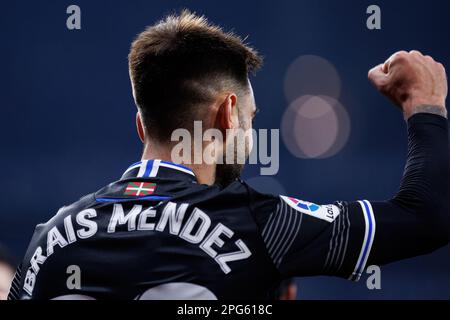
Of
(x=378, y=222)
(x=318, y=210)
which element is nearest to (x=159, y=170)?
(x=318, y=210)

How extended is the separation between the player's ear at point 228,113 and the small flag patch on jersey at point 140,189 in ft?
0.95

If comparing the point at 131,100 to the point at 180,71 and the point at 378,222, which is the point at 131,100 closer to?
the point at 180,71

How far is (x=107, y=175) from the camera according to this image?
7.35 metres

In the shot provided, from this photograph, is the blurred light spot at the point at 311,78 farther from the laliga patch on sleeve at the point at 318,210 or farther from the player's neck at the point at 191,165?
the laliga patch on sleeve at the point at 318,210

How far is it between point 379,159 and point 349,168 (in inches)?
15.9

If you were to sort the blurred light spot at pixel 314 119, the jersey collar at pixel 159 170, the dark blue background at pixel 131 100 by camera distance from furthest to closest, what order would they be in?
the blurred light spot at pixel 314 119 → the dark blue background at pixel 131 100 → the jersey collar at pixel 159 170

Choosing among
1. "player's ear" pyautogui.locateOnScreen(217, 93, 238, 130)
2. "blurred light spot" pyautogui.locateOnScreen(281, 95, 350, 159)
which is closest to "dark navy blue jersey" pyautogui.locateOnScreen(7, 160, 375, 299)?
"player's ear" pyautogui.locateOnScreen(217, 93, 238, 130)

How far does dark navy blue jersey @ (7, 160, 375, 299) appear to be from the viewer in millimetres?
1521

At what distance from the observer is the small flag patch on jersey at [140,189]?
1.68 meters

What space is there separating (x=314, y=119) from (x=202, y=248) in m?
6.36

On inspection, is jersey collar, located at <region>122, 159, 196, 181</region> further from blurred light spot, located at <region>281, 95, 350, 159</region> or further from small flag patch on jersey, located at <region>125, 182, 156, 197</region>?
blurred light spot, located at <region>281, 95, 350, 159</region>

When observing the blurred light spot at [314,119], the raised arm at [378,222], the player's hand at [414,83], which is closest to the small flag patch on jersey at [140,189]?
the raised arm at [378,222]
